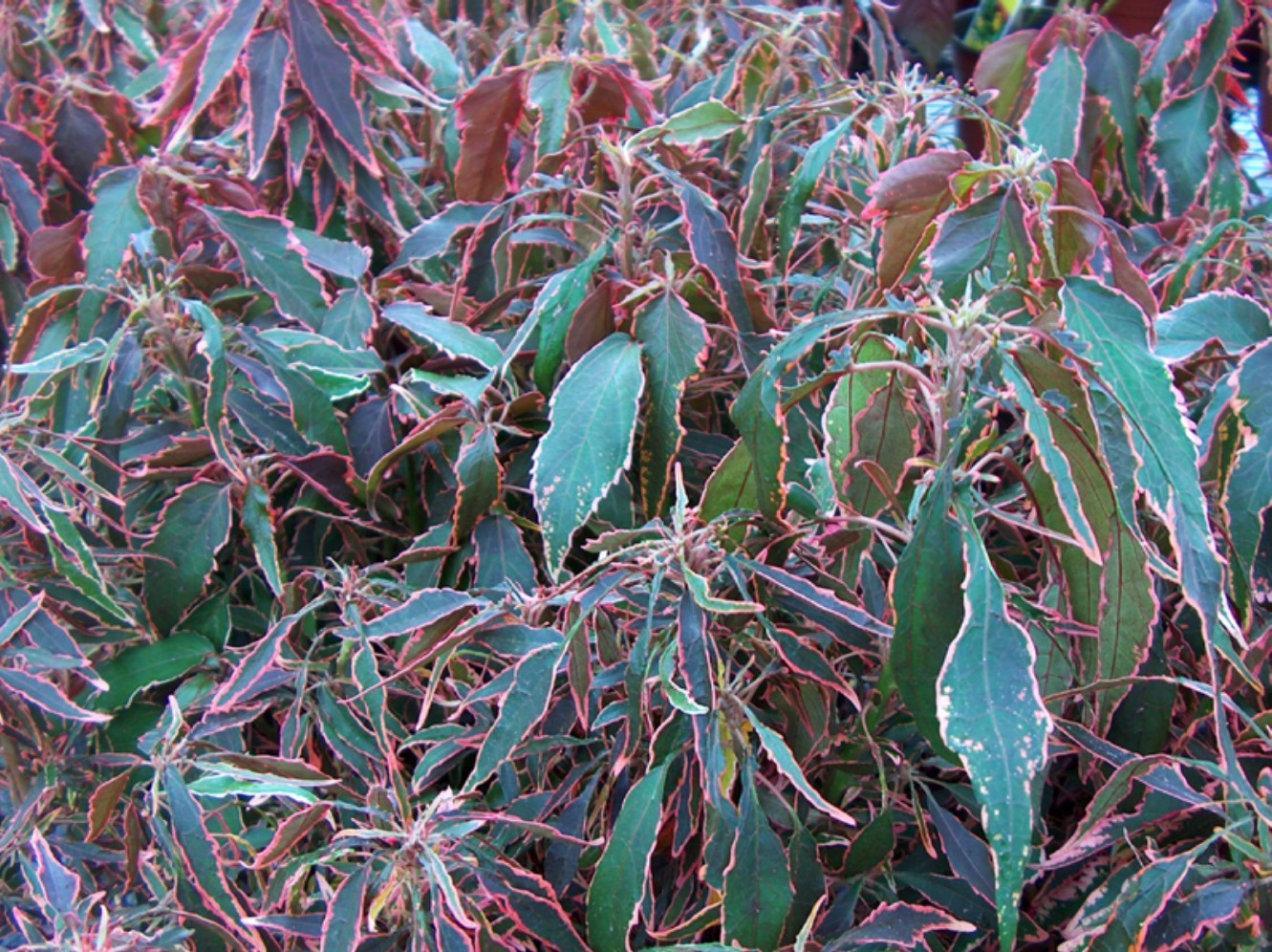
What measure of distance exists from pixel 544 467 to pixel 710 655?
0.15 metres

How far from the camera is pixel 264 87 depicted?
89 centimetres

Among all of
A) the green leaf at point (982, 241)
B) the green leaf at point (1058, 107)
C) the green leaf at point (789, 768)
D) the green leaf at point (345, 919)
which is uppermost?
the green leaf at point (982, 241)

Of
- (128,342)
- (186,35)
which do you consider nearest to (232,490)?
(128,342)

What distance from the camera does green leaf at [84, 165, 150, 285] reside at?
0.86 meters

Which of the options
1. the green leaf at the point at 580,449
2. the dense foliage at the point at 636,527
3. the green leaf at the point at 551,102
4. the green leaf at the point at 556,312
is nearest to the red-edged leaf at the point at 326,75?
the dense foliage at the point at 636,527

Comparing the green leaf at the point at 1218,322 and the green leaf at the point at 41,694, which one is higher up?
the green leaf at the point at 1218,322

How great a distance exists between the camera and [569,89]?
0.91m

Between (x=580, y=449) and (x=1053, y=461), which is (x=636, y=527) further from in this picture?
(x=1053, y=461)

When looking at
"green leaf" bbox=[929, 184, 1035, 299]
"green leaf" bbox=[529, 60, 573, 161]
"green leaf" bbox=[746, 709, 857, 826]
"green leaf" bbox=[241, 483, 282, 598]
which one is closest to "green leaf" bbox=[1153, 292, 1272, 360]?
"green leaf" bbox=[929, 184, 1035, 299]

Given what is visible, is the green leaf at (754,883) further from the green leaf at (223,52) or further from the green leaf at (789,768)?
the green leaf at (223,52)

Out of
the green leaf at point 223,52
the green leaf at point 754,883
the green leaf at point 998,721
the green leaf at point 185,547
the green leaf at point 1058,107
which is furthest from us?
the green leaf at point 1058,107

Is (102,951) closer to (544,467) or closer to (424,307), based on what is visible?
(544,467)

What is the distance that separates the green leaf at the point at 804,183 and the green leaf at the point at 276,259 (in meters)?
0.38

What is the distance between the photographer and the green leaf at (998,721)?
1.42ft
